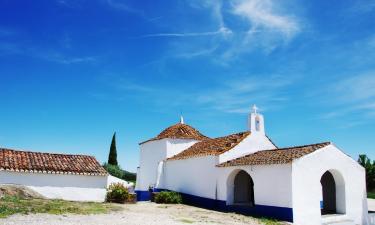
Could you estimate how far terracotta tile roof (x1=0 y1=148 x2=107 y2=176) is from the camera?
20453 mm

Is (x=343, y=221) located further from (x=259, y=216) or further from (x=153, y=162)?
(x=153, y=162)

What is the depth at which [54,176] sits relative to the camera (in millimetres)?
20812

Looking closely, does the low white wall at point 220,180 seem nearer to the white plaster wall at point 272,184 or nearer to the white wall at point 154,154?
the white plaster wall at point 272,184

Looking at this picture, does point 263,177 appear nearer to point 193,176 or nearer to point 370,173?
point 193,176

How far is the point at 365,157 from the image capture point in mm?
41781

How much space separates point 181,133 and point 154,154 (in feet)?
8.70

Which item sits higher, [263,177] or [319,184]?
[263,177]

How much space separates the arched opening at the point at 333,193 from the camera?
18.6 meters

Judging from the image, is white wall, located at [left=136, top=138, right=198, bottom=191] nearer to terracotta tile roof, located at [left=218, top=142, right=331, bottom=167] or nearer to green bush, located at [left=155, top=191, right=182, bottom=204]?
green bush, located at [left=155, top=191, right=182, bottom=204]

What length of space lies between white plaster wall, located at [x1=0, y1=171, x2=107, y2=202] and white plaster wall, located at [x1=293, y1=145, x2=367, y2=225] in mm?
11009

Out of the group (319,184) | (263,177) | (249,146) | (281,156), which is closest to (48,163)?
(249,146)

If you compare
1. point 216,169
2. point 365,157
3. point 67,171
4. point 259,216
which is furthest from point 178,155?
point 365,157

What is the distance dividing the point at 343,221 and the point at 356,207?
1.37m

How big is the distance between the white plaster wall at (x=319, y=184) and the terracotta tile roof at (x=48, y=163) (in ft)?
36.4
